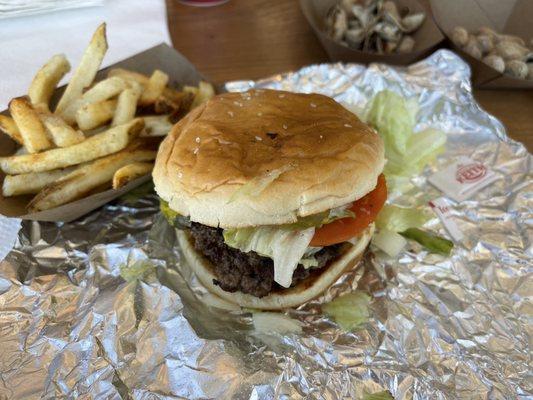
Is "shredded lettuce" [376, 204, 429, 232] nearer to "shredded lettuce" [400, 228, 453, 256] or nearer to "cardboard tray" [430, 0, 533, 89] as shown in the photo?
"shredded lettuce" [400, 228, 453, 256]

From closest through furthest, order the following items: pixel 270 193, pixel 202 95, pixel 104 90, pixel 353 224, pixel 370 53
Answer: pixel 270 193
pixel 353 224
pixel 104 90
pixel 202 95
pixel 370 53

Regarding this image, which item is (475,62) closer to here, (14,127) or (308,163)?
(308,163)

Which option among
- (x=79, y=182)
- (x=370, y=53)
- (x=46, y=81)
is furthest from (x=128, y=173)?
(x=370, y=53)

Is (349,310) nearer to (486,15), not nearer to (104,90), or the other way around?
(104,90)

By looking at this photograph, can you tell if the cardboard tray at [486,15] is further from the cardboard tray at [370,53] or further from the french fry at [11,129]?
the french fry at [11,129]

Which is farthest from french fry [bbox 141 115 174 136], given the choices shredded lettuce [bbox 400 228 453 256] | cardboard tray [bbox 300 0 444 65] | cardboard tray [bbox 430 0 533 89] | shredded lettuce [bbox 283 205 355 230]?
cardboard tray [bbox 430 0 533 89]

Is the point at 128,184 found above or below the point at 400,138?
above

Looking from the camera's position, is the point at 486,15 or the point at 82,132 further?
the point at 486,15
